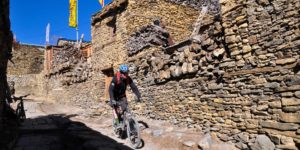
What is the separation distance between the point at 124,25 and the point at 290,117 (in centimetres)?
907

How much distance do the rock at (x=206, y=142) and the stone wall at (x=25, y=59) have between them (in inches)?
1063

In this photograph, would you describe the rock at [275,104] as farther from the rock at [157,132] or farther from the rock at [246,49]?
the rock at [157,132]

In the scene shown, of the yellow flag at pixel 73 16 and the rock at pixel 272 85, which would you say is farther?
the yellow flag at pixel 73 16

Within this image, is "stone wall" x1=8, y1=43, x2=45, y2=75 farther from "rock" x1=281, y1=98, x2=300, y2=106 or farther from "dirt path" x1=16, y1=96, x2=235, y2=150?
"rock" x1=281, y1=98, x2=300, y2=106

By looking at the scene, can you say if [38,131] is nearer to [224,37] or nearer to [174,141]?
[174,141]

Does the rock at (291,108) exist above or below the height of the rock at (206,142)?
above

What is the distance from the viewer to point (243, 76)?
236 inches

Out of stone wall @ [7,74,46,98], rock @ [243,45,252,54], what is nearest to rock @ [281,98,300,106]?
rock @ [243,45,252,54]

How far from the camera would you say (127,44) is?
→ 12344 millimetres

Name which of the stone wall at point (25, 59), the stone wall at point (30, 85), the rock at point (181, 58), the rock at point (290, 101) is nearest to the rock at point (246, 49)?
the rock at point (290, 101)

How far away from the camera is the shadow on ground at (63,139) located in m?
6.04

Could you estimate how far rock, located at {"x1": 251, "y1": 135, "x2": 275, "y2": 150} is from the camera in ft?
17.1

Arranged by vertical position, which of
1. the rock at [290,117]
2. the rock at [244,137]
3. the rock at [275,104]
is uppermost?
the rock at [275,104]

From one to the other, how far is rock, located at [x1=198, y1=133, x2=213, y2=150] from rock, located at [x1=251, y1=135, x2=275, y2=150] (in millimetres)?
941
